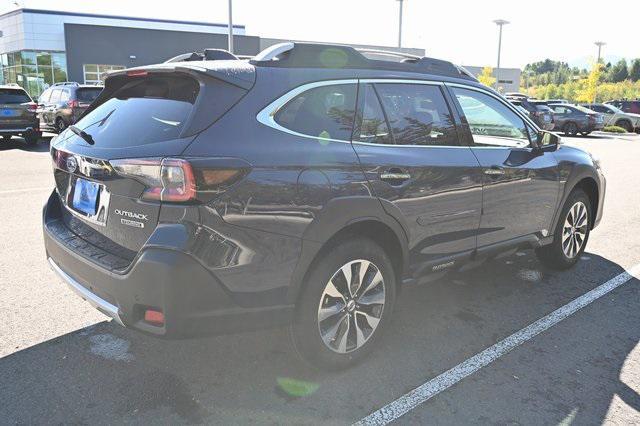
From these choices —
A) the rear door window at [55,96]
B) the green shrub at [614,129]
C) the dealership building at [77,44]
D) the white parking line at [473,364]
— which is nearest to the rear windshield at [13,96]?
the rear door window at [55,96]

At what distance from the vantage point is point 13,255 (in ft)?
17.1

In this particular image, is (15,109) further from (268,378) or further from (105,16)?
(105,16)

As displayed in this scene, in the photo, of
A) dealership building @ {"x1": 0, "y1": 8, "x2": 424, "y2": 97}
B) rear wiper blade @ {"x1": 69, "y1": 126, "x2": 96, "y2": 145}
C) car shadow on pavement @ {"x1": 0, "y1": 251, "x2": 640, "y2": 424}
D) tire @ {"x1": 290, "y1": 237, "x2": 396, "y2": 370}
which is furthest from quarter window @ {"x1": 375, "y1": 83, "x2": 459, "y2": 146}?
dealership building @ {"x1": 0, "y1": 8, "x2": 424, "y2": 97}

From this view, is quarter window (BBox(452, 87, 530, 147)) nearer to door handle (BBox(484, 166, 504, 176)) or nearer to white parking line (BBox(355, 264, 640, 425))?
door handle (BBox(484, 166, 504, 176))

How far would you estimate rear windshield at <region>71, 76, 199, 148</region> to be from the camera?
282 cm

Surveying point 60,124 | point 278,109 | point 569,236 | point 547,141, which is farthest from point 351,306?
point 60,124

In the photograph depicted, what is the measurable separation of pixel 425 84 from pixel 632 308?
247 centimetres

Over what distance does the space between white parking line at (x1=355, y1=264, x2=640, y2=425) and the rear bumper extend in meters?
0.72

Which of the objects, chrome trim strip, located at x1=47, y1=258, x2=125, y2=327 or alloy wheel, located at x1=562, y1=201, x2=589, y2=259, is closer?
chrome trim strip, located at x1=47, y1=258, x2=125, y2=327

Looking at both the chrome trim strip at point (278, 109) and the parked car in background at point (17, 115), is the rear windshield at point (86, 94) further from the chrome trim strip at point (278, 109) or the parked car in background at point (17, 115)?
the chrome trim strip at point (278, 109)

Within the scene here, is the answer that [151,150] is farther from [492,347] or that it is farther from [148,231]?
[492,347]

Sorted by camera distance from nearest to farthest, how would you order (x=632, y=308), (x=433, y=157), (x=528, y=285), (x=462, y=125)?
1. (x=433, y=157)
2. (x=462, y=125)
3. (x=632, y=308)
4. (x=528, y=285)

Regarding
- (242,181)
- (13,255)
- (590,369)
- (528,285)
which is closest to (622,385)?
(590,369)

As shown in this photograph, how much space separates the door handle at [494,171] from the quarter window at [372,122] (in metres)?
1.00
